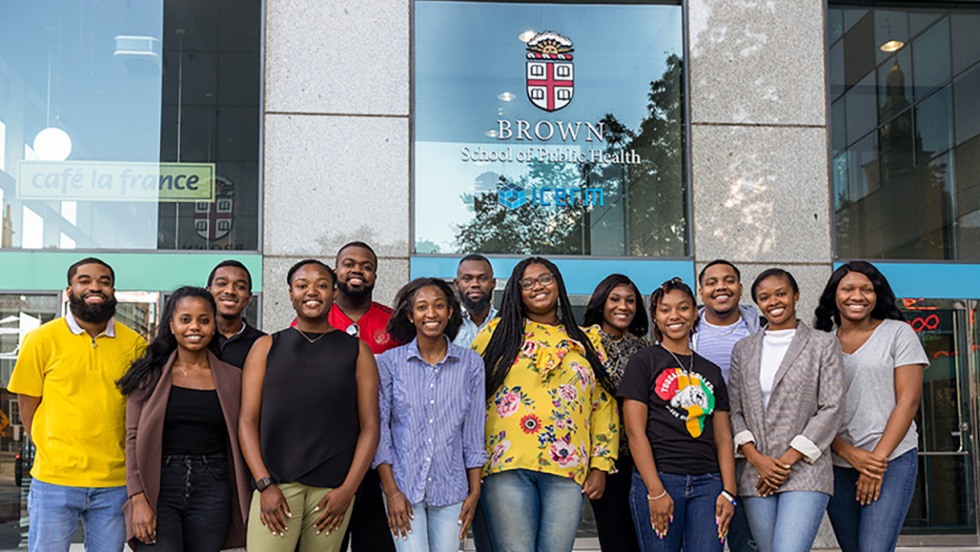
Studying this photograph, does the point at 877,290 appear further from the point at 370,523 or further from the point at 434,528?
the point at 370,523

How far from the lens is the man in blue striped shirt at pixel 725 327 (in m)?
5.01

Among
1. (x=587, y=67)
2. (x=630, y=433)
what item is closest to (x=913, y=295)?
(x=587, y=67)

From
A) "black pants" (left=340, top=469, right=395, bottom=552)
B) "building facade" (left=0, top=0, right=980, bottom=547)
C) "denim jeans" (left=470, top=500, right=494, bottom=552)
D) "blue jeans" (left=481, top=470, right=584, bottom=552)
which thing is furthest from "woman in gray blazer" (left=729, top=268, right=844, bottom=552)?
"building facade" (left=0, top=0, right=980, bottom=547)

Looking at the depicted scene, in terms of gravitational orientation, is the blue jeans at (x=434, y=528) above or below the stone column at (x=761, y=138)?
below

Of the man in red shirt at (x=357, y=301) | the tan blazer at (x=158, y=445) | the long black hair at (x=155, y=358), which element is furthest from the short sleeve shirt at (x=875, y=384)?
the long black hair at (x=155, y=358)

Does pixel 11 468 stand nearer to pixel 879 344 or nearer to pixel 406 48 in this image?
pixel 406 48

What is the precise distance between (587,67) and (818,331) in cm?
423

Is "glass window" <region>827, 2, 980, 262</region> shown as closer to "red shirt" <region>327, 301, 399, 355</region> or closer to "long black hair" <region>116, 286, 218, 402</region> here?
"red shirt" <region>327, 301, 399, 355</region>

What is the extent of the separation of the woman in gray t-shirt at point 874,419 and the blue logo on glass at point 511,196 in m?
3.58

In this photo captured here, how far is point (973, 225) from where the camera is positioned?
330 inches

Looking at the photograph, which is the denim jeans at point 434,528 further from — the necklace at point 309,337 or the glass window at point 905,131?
the glass window at point 905,131

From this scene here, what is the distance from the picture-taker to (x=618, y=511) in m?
4.75

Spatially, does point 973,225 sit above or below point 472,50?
below

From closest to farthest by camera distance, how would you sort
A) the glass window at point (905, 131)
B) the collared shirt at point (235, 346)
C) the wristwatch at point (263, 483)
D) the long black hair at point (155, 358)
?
the wristwatch at point (263, 483)
the long black hair at point (155, 358)
the collared shirt at point (235, 346)
the glass window at point (905, 131)
